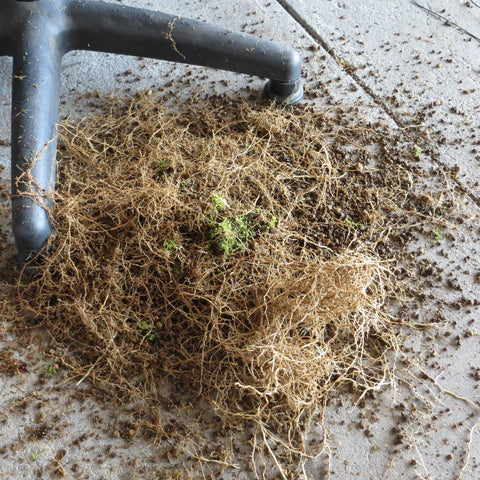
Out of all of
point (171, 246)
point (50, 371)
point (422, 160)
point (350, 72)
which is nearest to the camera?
point (50, 371)

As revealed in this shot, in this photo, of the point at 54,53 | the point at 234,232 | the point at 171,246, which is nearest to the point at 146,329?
the point at 171,246

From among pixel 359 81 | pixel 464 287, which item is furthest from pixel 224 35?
pixel 464 287

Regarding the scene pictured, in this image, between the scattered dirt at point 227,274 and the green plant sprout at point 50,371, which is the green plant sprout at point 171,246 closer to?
the scattered dirt at point 227,274

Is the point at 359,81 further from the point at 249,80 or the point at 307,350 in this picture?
the point at 307,350

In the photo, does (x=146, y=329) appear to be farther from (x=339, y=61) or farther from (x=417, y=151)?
(x=339, y=61)

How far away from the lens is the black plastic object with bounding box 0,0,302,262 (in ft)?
4.51

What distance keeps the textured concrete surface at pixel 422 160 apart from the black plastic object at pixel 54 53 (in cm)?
21

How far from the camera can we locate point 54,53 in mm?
1551

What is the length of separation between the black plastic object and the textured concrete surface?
207mm

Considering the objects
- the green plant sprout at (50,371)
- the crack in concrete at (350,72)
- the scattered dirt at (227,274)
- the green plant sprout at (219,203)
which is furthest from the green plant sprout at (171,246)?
the crack in concrete at (350,72)

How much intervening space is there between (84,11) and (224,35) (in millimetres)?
378

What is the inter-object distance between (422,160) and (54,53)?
3.59 ft

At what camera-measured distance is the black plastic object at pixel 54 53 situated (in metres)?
1.38

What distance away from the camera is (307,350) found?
4.44 ft
